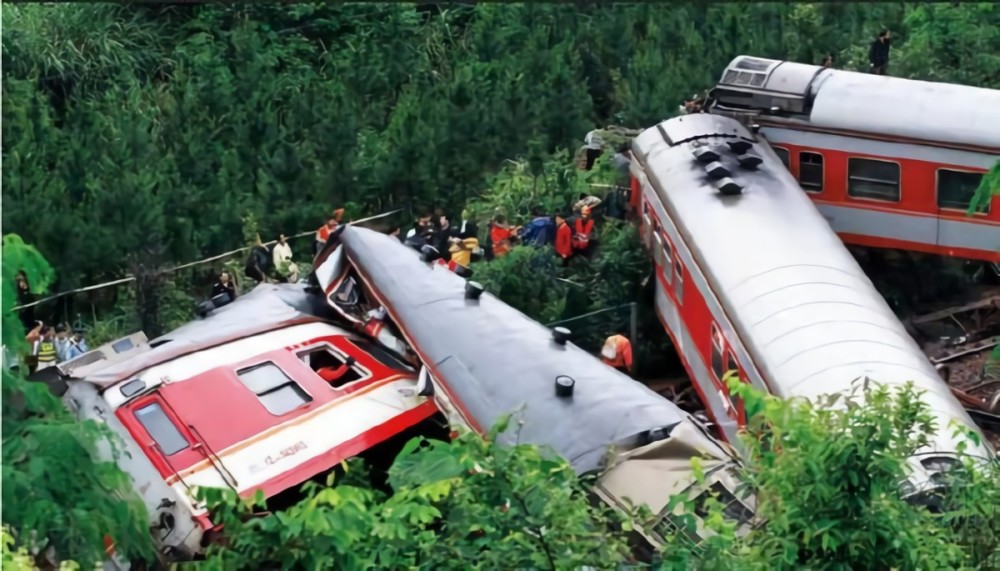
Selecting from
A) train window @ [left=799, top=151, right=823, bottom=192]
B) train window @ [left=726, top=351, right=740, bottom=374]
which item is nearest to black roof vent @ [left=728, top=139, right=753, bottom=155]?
train window @ [left=799, top=151, right=823, bottom=192]

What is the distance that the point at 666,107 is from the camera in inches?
939

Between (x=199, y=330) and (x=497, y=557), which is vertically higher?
(x=497, y=557)

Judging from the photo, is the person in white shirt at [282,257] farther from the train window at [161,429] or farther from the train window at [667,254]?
the train window at [161,429]

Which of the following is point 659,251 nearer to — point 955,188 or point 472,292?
point 955,188

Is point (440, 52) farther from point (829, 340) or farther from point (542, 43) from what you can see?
point (829, 340)

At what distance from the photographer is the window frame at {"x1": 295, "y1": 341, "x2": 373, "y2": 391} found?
1391cm

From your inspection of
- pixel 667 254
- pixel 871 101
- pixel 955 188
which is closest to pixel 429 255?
pixel 667 254

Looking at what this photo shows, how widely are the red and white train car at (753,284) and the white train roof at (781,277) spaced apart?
17mm

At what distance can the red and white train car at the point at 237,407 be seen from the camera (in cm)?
1218

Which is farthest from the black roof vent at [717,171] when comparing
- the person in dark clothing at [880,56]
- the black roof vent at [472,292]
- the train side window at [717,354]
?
the person in dark clothing at [880,56]

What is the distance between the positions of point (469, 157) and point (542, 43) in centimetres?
489

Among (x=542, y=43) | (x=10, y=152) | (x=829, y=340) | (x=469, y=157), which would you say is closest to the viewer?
(x=829, y=340)

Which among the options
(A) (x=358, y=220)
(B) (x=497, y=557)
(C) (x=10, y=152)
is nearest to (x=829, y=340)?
(B) (x=497, y=557)

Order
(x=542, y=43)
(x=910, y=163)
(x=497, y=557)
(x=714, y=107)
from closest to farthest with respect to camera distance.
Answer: (x=497, y=557) < (x=910, y=163) < (x=714, y=107) < (x=542, y=43)
